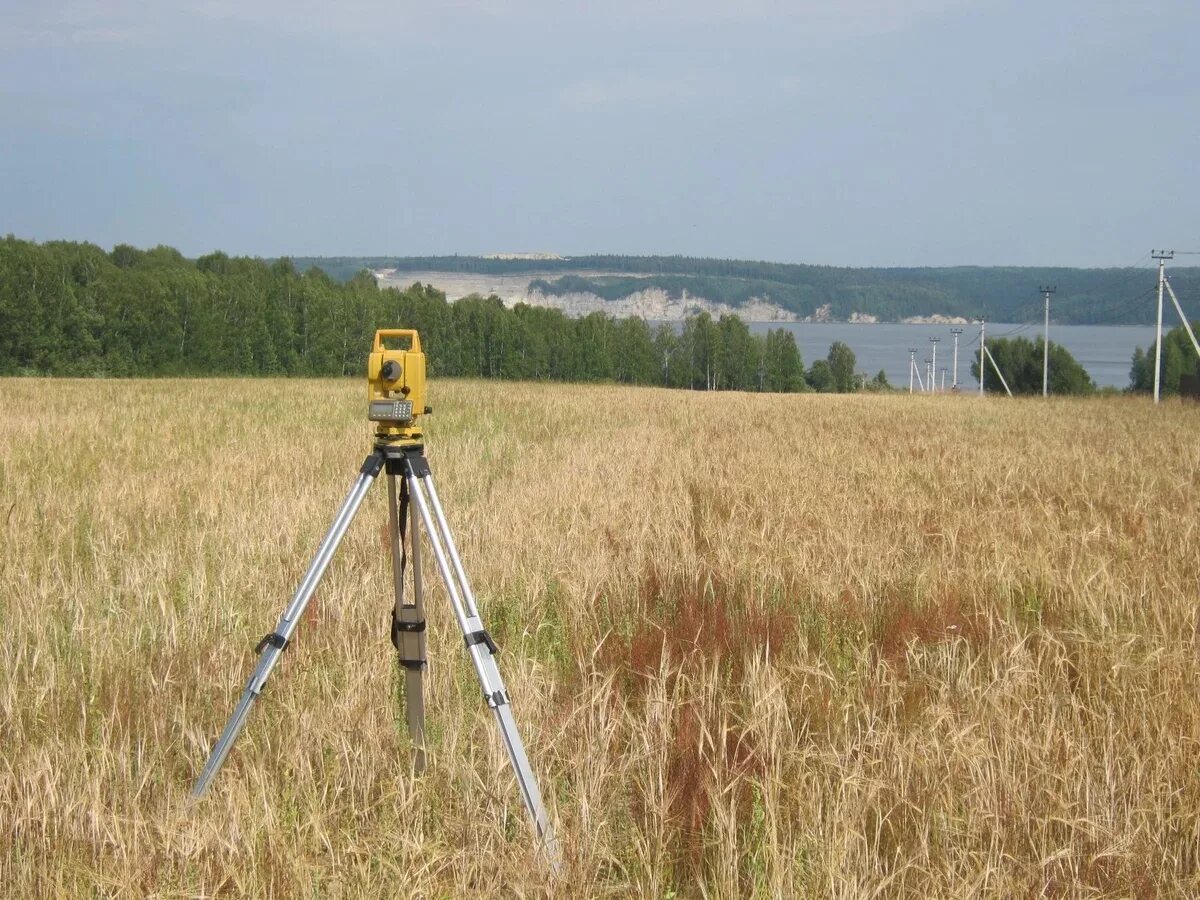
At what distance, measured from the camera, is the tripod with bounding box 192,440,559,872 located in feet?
9.16

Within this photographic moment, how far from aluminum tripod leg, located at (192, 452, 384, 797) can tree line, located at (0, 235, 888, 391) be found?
238ft

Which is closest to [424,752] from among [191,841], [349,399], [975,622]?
[191,841]

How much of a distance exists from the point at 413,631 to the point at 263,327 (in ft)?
280

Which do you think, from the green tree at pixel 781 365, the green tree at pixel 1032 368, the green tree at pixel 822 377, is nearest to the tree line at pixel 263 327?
the green tree at pixel 781 365

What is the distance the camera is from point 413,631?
3.21 meters

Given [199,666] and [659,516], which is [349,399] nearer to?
[659,516]

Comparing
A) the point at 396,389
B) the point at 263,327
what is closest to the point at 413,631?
the point at 396,389

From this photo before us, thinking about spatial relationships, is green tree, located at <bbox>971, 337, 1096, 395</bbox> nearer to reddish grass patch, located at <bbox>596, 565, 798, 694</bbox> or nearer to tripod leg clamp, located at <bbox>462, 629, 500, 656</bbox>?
reddish grass patch, located at <bbox>596, 565, 798, 694</bbox>

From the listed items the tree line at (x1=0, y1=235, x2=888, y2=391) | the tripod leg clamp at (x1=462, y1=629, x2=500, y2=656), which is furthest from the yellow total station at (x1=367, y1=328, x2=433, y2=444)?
the tree line at (x1=0, y1=235, x2=888, y2=391)

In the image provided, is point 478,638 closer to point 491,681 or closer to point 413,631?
point 491,681

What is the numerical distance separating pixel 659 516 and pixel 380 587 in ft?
8.81

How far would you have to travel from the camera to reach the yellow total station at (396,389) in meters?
3.06

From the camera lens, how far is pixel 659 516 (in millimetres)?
7562

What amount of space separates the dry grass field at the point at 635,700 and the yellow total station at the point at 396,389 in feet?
3.28
